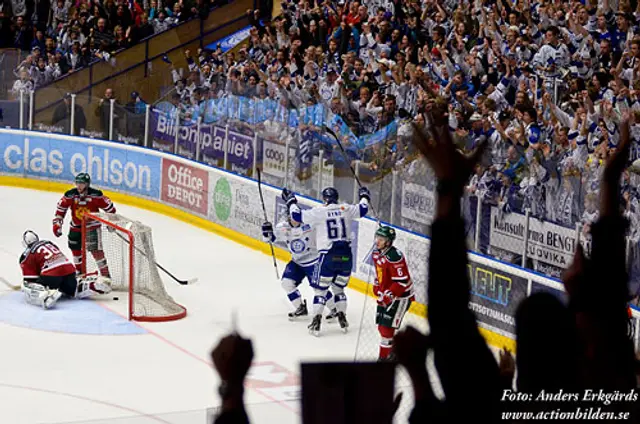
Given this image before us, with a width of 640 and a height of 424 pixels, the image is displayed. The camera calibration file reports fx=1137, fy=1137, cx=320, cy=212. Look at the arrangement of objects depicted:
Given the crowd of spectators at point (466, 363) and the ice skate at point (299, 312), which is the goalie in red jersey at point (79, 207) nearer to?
the ice skate at point (299, 312)

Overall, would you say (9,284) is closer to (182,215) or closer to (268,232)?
(268,232)

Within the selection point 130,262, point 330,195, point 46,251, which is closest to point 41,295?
point 46,251

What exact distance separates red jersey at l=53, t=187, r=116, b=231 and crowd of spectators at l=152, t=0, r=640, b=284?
3124 mm

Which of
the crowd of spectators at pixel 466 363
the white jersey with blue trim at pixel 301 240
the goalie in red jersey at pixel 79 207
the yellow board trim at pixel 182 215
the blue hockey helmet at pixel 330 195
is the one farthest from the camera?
the yellow board trim at pixel 182 215

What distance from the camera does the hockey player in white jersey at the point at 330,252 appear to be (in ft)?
40.9

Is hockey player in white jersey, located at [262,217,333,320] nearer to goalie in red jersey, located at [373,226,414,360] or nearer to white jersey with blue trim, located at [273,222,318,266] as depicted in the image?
white jersey with blue trim, located at [273,222,318,266]

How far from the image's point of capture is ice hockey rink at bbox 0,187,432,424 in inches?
393

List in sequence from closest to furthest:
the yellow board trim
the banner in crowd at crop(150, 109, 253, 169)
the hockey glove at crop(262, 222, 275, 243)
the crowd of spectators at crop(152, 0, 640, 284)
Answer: the crowd of spectators at crop(152, 0, 640, 284), the hockey glove at crop(262, 222, 275, 243), the yellow board trim, the banner in crowd at crop(150, 109, 253, 169)

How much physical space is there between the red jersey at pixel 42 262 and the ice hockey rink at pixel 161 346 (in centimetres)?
40

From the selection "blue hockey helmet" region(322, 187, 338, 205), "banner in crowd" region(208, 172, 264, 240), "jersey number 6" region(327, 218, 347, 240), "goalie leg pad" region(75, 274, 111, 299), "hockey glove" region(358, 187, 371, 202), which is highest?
"banner in crowd" region(208, 172, 264, 240)

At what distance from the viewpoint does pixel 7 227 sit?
58.2 feet

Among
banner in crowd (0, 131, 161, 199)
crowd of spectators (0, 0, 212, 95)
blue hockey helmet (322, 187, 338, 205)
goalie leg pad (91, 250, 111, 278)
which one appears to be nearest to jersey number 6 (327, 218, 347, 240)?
blue hockey helmet (322, 187, 338, 205)

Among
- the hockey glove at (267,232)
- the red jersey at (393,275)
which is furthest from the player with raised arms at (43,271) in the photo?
the red jersey at (393,275)

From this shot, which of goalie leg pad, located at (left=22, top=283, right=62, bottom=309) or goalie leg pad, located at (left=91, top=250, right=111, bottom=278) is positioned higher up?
goalie leg pad, located at (left=91, top=250, right=111, bottom=278)
